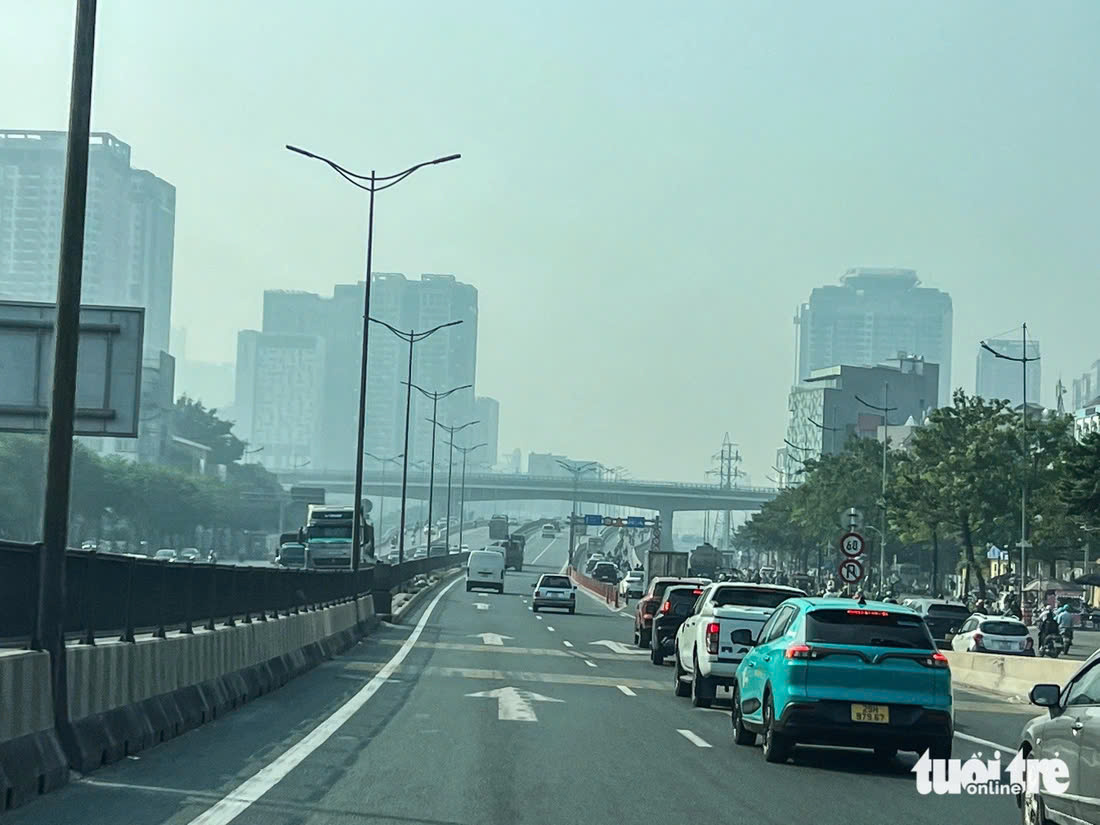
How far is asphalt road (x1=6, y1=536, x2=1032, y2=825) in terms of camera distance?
1188 centimetres

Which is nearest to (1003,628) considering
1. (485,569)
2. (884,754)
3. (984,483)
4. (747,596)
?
(747,596)

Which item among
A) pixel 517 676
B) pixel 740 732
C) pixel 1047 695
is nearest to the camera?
pixel 1047 695

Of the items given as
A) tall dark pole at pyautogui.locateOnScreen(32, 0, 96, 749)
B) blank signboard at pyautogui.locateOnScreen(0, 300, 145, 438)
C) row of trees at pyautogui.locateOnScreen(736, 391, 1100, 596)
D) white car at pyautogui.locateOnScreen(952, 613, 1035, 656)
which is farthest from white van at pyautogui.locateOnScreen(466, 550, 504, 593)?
tall dark pole at pyautogui.locateOnScreen(32, 0, 96, 749)

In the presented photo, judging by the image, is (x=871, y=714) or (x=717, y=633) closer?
(x=871, y=714)

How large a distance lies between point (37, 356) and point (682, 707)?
13288 millimetres

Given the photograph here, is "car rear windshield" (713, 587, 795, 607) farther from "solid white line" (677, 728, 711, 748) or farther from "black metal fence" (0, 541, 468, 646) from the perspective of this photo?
"black metal fence" (0, 541, 468, 646)

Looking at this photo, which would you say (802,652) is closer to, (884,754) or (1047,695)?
(884,754)

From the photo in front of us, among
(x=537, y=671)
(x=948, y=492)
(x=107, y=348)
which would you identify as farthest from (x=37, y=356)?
(x=948, y=492)

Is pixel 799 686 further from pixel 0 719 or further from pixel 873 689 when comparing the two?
pixel 0 719

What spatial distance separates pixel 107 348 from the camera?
28.5m

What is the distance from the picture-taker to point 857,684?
1567 cm

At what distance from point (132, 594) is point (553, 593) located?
153ft

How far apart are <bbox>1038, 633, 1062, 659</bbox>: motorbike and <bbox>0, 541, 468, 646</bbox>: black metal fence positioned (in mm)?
27248

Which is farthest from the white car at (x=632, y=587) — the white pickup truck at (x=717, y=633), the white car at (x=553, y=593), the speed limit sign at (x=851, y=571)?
the white pickup truck at (x=717, y=633)
